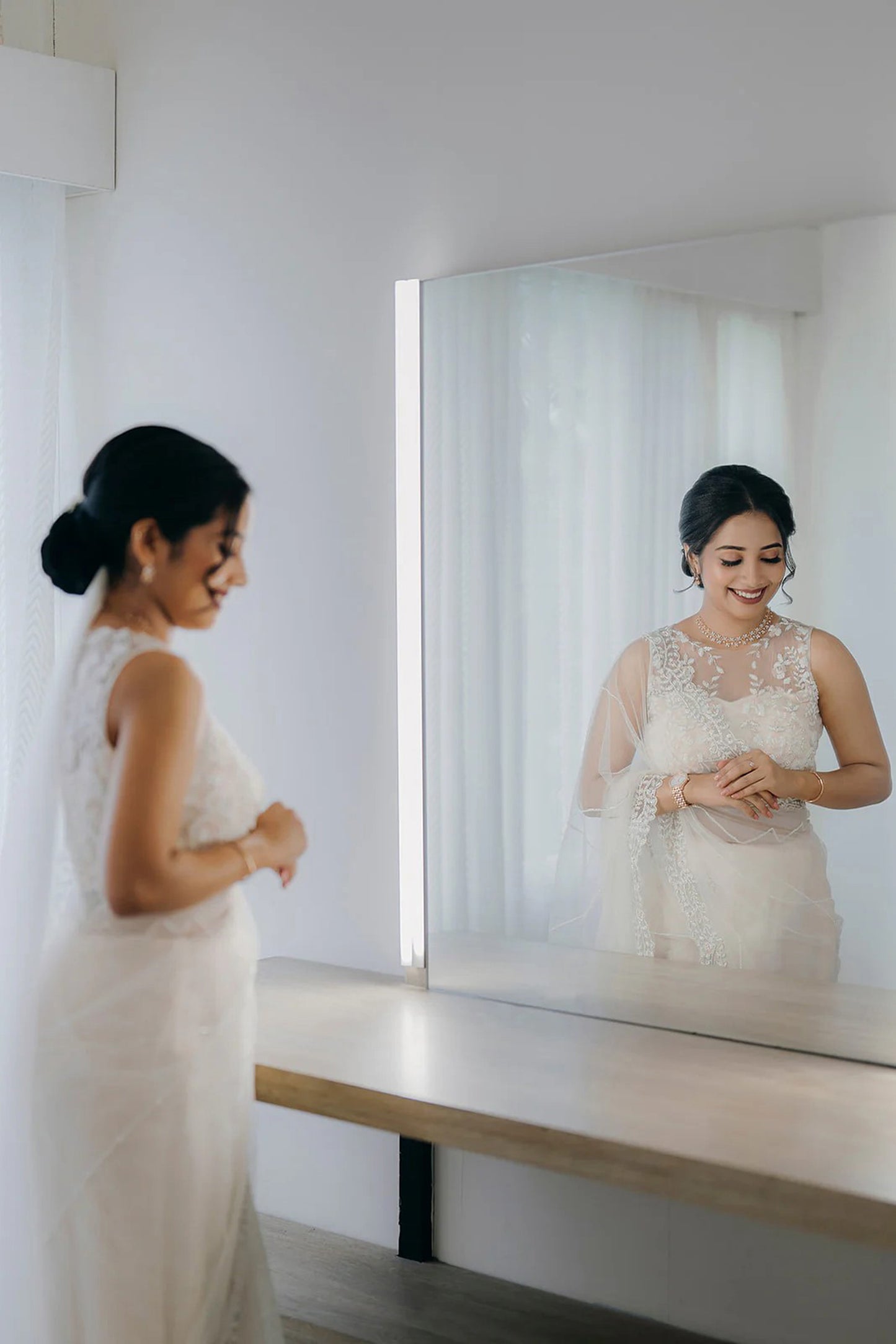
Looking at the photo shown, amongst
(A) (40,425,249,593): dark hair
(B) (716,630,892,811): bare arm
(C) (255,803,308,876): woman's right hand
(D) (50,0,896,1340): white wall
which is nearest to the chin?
(A) (40,425,249,593): dark hair

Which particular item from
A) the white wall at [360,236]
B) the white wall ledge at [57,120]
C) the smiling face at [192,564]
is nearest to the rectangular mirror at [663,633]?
the white wall at [360,236]

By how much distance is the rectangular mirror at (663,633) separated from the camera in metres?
2.06

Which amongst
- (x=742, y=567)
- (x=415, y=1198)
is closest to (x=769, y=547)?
(x=742, y=567)

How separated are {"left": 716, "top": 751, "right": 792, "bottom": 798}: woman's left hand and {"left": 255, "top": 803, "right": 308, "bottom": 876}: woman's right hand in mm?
661

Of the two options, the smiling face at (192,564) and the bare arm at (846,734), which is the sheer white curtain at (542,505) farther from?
the smiling face at (192,564)

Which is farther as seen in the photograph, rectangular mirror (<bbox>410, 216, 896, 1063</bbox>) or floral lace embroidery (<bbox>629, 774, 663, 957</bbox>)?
floral lace embroidery (<bbox>629, 774, 663, 957</bbox>)

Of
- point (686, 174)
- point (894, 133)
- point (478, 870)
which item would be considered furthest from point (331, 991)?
point (894, 133)

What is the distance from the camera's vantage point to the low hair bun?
1.85 m

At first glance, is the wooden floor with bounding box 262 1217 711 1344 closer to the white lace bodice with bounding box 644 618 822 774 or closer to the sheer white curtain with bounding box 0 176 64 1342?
the white lace bodice with bounding box 644 618 822 774

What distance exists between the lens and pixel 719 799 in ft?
7.15

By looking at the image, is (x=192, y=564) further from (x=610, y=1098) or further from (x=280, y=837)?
(x=610, y=1098)

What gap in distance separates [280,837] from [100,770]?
0.29m

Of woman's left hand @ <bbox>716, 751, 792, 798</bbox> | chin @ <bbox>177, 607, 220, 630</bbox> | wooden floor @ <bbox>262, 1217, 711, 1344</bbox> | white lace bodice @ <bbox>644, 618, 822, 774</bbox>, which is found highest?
chin @ <bbox>177, 607, 220, 630</bbox>

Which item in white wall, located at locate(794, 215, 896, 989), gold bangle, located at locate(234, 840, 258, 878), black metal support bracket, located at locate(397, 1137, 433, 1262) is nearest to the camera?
gold bangle, located at locate(234, 840, 258, 878)
